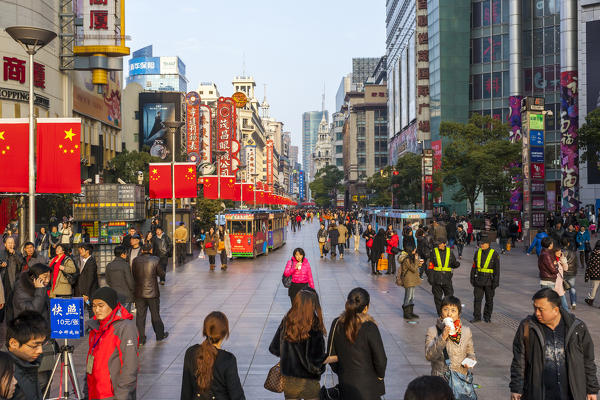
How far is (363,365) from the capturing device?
5.55m

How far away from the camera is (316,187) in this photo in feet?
549

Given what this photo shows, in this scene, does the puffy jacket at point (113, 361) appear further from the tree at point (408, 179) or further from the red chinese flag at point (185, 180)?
the tree at point (408, 179)

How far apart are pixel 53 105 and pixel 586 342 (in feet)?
157

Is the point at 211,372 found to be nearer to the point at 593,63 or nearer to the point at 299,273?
the point at 299,273

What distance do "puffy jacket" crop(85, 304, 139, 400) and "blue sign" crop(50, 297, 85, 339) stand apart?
6.87ft

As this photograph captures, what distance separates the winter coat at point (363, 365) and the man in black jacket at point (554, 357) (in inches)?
44.8

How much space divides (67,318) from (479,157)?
4015 centimetres

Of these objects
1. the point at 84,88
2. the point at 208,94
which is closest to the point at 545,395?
the point at 84,88

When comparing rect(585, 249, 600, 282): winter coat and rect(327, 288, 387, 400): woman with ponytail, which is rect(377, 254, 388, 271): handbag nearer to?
rect(585, 249, 600, 282): winter coat

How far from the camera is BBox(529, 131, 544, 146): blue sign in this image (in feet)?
118

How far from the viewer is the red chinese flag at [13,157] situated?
14836 millimetres

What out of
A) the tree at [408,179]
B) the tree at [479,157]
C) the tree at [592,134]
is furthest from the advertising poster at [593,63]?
the tree at [408,179]

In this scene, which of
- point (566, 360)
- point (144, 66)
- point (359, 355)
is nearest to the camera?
point (566, 360)

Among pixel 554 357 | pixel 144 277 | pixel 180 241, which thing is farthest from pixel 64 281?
pixel 180 241
